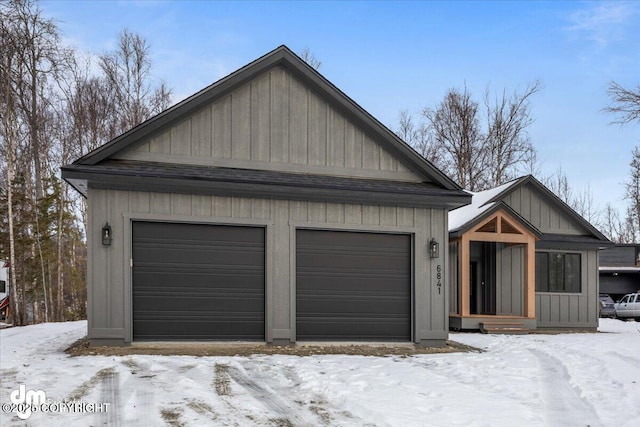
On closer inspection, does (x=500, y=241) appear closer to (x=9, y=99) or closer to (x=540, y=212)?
(x=540, y=212)

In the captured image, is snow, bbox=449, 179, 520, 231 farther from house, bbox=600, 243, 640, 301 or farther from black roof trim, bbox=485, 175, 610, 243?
house, bbox=600, 243, 640, 301

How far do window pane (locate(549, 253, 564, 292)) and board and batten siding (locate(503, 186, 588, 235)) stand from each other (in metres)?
0.85

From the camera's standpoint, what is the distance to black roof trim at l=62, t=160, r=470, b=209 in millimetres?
10265

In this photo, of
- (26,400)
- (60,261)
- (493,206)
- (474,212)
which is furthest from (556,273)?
(60,261)

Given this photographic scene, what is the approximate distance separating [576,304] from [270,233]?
11902mm

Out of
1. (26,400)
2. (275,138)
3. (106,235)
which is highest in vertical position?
(275,138)

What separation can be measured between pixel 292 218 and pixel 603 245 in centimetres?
1201

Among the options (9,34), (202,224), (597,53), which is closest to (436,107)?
(597,53)

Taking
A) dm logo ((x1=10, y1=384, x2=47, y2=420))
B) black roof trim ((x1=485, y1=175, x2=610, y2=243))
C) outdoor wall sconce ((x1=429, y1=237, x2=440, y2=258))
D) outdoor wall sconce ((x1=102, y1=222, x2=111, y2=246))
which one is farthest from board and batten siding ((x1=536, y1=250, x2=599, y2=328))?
dm logo ((x1=10, y1=384, x2=47, y2=420))

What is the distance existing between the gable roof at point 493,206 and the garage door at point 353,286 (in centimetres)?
471

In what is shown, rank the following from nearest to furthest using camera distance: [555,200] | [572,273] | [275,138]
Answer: [275,138] → [572,273] → [555,200]

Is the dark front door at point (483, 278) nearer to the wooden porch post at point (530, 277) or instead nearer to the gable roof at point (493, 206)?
the wooden porch post at point (530, 277)

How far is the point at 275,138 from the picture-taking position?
38.3 feet

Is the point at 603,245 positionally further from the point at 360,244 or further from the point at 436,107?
the point at 436,107
